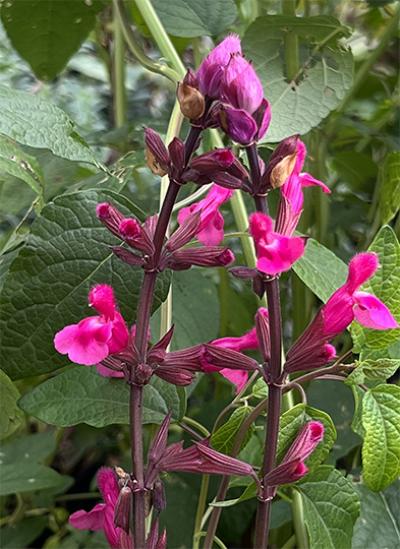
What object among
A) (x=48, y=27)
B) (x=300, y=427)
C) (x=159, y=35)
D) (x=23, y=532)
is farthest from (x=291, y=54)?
(x=23, y=532)

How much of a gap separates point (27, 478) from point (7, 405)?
0.15 meters

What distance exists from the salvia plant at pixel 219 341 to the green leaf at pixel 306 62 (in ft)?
0.44

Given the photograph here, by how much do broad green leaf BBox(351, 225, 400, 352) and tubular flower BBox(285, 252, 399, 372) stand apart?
4 cm

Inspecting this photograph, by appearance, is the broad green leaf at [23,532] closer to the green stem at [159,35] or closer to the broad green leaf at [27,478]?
the broad green leaf at [27,478]

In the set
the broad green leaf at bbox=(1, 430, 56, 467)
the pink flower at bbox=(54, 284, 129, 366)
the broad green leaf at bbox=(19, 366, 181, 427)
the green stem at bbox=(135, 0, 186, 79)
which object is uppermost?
the green stem at bbox=(135, 0, 186, 79)

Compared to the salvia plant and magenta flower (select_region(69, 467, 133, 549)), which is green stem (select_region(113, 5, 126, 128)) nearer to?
the salvia plant

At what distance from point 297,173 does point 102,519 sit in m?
0.20

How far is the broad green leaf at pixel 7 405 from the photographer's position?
0.48 metres

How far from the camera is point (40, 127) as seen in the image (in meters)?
0.45

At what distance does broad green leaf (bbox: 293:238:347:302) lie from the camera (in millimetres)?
458

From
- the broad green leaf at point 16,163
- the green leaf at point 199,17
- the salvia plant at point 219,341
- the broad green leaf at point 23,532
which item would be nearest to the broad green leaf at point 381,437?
the salvia plant at point 219,341

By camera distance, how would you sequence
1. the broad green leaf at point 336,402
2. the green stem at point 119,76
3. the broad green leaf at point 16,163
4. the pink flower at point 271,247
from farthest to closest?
1. the green stem at point 119,76
2. the broad green leaf at point 336,402
3. the broad green leaf at point 16,163
4. the pink flower at point 271,247

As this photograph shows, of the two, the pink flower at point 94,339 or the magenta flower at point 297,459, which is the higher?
the pink flower at point 94,339

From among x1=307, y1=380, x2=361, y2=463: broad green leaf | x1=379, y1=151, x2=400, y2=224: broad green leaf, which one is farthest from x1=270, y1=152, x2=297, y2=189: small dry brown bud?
x1=307, y1=380, x2=361, y2=463: broad green leaf
